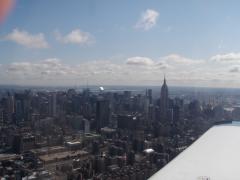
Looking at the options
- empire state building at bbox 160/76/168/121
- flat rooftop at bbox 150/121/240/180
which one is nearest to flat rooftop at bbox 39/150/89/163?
empire state building at bbox 160/76/168/121

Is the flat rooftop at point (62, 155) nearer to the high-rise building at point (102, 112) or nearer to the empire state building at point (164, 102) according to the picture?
the high-rise building at point (102, 112)

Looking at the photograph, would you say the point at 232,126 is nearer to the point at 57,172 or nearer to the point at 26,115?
the point at 57,172

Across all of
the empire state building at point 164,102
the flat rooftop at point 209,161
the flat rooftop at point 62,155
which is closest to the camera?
the flat rooftop at point 209,161

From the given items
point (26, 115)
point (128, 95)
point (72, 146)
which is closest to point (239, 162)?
point (72, 146)

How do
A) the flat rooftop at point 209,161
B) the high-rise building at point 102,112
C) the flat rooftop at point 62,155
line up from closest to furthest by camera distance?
the flat rooftop at point 209,161 → the flat rooftop at point 62,155 → the high-rise building at point 102,112

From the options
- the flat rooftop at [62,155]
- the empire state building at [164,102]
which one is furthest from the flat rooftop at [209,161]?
the empire state building at [164,102]

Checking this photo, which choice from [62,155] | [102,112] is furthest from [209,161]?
[102,112]

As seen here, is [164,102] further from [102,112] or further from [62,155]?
[62,155]

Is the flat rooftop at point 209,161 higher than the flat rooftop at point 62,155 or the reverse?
higher

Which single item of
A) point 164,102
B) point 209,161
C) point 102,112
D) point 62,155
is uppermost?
point 209,161
